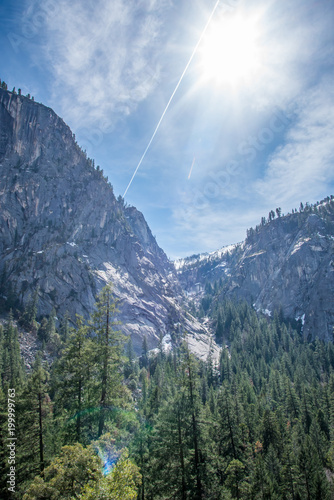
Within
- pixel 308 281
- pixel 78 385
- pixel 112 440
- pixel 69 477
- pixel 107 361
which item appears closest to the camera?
pixel 69 477

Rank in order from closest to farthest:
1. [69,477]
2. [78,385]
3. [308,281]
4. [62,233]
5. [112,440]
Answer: [69,477] → [112,440] → [78,385] → [62,233] → [308,281]

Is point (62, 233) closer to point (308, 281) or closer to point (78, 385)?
point (78, 385)

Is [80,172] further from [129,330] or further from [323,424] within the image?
[323,424]

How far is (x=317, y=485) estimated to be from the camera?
96.6ft

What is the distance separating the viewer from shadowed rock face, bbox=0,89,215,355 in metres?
108

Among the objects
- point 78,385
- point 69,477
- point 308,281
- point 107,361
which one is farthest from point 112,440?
point 308,281

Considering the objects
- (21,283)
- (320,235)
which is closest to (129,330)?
(21,283)

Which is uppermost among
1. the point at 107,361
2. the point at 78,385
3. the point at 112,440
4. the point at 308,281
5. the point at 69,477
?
the point at 308,281

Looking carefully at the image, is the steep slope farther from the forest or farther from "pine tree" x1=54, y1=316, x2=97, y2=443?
"pine tree" x1=54, y1=316, x2=97, y2=443

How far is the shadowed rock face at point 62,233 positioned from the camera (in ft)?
356

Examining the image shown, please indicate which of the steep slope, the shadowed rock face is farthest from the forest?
the steep slope

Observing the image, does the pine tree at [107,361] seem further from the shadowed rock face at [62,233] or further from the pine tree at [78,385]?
the shadowed rock face at [62,233]

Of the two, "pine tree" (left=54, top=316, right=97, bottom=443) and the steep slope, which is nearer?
"pine tree" (left=54, top=316, right=97, bottom=443)

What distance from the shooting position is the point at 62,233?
129 metres
